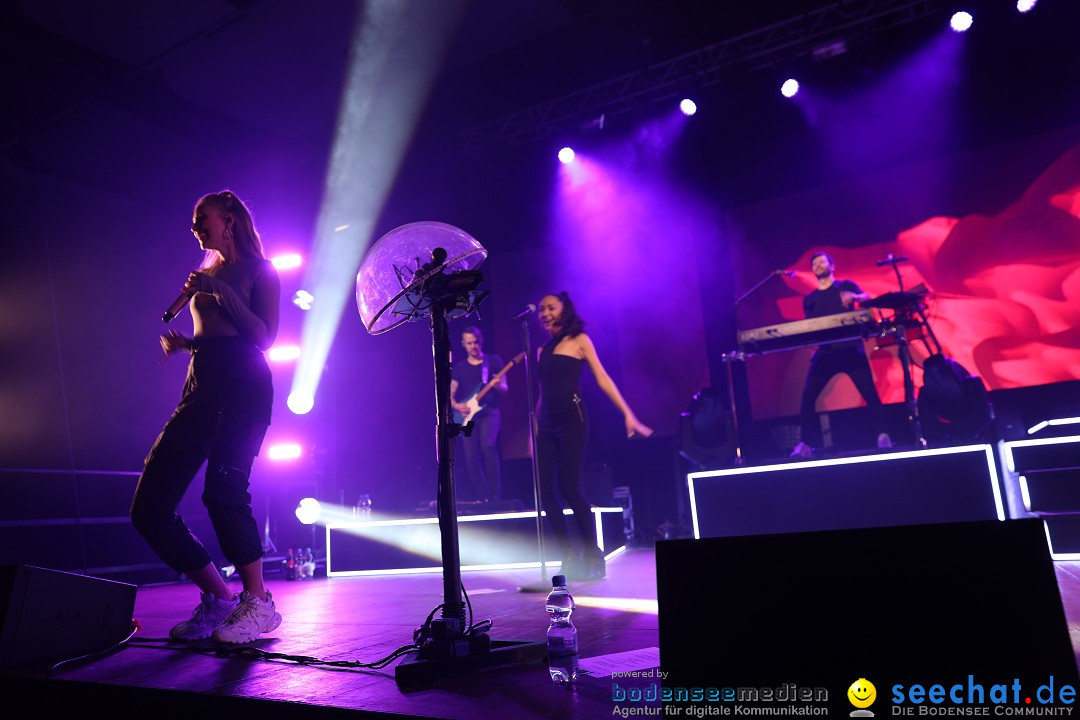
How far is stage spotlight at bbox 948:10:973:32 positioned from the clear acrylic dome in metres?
7.19

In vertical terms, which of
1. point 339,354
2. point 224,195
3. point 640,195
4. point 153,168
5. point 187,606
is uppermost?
point 153,168

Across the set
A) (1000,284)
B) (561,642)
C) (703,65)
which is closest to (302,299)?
(703,65)

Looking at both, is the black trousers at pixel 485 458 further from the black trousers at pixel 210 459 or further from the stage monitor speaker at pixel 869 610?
the stage monitor speaker at pixel 869 610

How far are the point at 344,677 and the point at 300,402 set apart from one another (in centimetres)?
705

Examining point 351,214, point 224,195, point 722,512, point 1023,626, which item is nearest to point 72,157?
point 351,214

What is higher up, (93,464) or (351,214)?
(351,214)

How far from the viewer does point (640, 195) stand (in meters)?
9.24

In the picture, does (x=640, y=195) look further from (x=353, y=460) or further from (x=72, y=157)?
(x=72, y=157)

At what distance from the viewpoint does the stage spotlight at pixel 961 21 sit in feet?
23.7

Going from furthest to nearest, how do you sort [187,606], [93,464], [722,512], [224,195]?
[93,464] → [722,512] → [187,606] → [224,195]

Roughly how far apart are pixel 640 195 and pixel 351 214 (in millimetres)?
3887

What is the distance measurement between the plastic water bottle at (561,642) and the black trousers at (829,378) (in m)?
5.63

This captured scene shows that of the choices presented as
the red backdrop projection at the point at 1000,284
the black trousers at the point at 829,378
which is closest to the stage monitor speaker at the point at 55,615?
the black trousers at the point at 829,378

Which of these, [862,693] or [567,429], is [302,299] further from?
[862,693]
